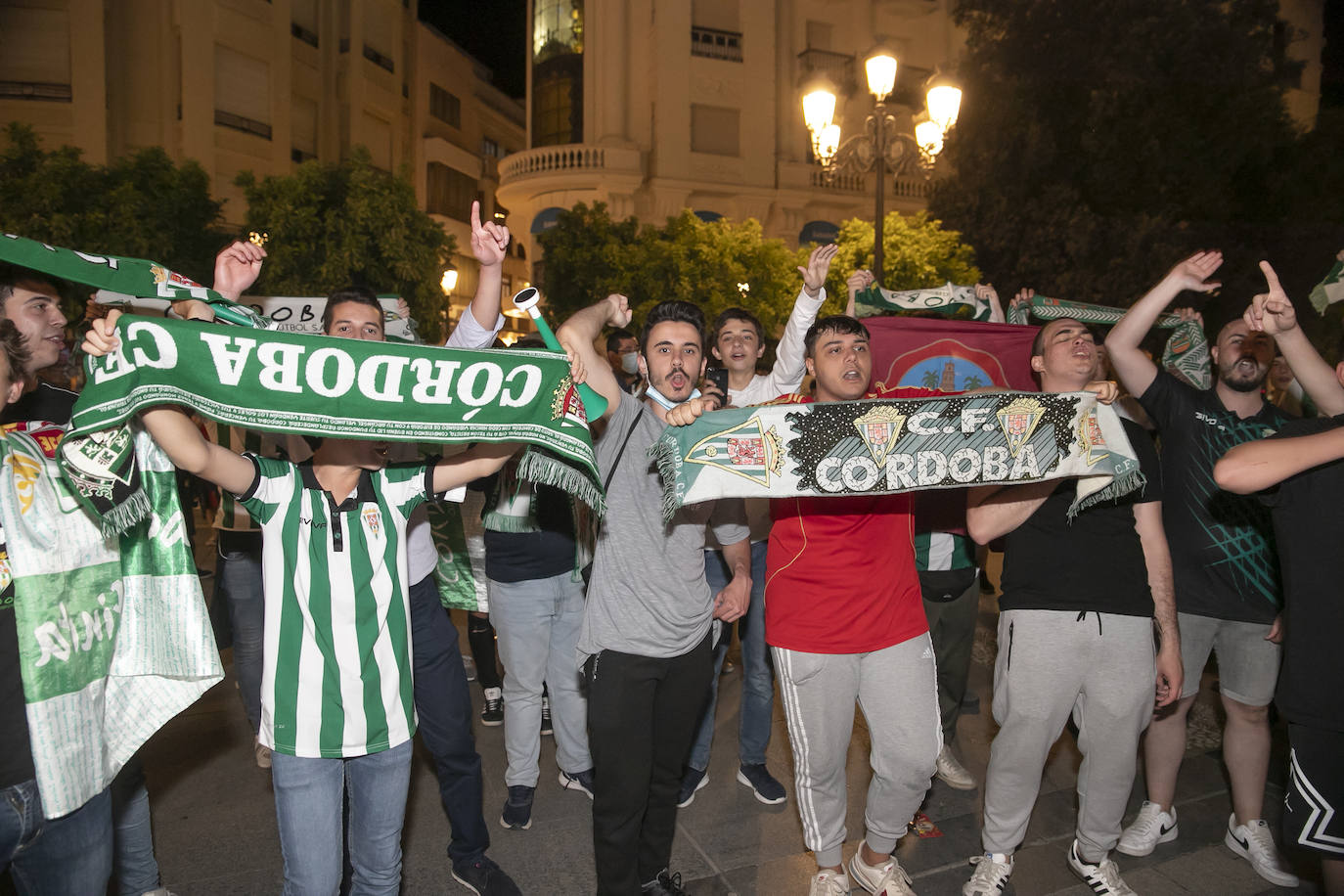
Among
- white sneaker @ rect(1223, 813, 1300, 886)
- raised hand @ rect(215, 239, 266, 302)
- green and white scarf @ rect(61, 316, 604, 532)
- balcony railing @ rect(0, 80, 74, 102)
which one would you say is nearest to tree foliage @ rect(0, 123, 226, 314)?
balcony railing @ rect(0, 80, 74, 102)

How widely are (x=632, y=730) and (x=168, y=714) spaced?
152 cm

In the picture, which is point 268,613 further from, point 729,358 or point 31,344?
point 729,358

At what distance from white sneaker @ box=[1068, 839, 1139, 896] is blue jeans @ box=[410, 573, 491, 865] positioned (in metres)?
2.54

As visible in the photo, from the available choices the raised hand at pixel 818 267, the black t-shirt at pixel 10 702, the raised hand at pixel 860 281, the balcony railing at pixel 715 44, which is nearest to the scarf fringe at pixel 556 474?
the black t-shirt at pixel 10 702

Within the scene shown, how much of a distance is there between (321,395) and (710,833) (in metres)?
2.80

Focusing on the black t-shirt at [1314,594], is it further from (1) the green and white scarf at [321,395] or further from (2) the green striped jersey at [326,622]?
(2) the green striped jersey at [326,622]

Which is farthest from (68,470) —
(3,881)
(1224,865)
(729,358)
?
(1224,865)

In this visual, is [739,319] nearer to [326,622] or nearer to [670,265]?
[326,622]

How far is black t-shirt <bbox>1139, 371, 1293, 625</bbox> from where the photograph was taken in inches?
154

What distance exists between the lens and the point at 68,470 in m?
2.42

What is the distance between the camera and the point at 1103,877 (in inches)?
140

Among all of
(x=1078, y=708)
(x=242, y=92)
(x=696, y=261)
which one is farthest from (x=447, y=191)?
(x=1078, y=708)

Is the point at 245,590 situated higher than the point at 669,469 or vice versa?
the point at 669,469

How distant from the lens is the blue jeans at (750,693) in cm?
449
